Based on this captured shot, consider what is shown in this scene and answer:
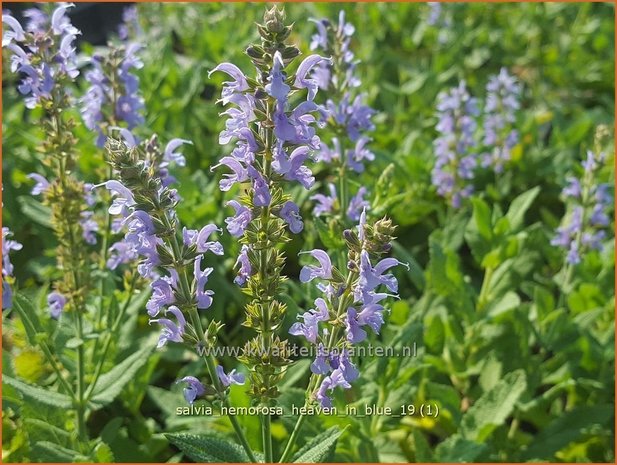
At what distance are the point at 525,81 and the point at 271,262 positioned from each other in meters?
6.63

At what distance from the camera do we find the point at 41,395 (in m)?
3.06

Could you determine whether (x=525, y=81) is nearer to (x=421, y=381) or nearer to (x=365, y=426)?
(x=421, y=381)

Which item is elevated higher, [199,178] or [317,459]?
[199,178]

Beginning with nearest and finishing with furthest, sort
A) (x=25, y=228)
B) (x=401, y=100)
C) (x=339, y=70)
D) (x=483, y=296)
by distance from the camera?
(x=339, y=70) < (x=483, y=296) < (x=25, y=228) < (x=401, y=100)

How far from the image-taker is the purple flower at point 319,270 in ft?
7.59

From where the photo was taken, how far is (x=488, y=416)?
3617 millimetres

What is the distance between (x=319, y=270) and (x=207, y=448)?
0.75 metres

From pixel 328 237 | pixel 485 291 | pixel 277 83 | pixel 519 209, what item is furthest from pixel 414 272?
pixel 277 83

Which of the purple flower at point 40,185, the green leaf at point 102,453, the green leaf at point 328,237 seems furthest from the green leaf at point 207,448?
the purple flower at point 40,185

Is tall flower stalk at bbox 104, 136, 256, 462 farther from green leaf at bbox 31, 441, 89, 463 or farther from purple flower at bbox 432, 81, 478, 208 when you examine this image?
purple flower at bbox 432, 81, 478, 208

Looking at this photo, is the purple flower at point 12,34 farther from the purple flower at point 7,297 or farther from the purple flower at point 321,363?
the purple flower at point 321,363

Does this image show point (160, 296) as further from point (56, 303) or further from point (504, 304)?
point (504, 304)

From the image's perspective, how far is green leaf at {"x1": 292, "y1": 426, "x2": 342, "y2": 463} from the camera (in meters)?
2.49

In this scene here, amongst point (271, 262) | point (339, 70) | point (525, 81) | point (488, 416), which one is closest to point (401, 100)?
point (525, 81)
